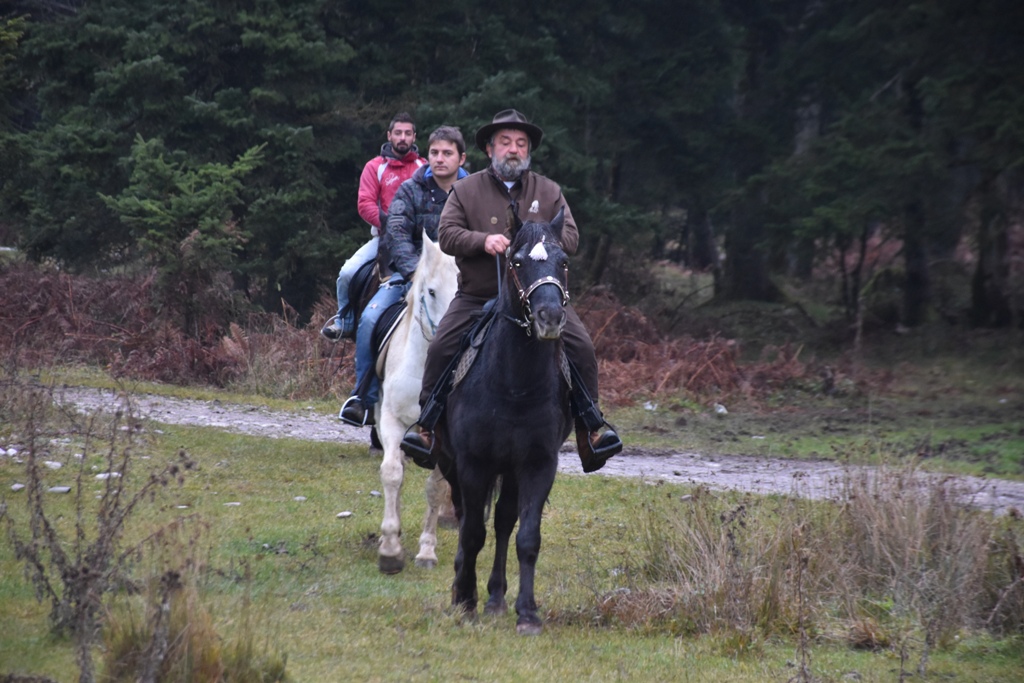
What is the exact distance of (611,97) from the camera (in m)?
25.2

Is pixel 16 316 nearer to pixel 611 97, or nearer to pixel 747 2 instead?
pixel 611 97

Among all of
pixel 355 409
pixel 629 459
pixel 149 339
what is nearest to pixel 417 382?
pixel 355 409

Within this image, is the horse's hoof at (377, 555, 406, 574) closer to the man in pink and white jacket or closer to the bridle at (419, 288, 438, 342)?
the bridle at (419, 288, 438, 342)

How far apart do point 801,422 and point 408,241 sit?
892 centimetres

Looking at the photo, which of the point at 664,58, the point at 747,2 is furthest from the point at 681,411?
the point at 747,2

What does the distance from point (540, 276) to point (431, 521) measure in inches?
127

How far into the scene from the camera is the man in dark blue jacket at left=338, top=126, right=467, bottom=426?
965cm

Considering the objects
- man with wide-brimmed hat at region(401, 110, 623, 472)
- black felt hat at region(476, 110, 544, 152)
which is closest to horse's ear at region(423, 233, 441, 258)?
man with wide-brimmed hat at region(401, 110, 623, 472)

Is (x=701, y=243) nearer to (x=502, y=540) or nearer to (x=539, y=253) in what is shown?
(x=502, y=540)

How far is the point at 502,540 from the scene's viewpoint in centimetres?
733

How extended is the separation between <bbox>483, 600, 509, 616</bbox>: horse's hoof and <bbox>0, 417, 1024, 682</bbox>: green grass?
11cm

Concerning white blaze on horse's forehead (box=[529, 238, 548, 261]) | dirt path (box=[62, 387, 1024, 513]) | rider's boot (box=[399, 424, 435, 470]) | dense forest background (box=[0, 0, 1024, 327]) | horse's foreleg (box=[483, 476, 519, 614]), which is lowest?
dirt path (box=[62, 387, 1024, 513])

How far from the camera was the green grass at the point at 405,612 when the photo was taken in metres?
6.02

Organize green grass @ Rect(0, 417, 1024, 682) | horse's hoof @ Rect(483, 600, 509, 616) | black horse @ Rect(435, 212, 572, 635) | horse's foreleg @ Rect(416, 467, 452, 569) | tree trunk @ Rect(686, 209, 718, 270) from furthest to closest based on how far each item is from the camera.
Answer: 1. tree trunk @ Rect(686, 209, 718, 270)
2. horse's foreleg @ Rect(416, 467, 452, 569)
3. horse's hoof @ Rect(483, 600, 509, 616)
4. black horse @ Rect(435, 212, 572, 635)
5. green grass @ Rect(0, 417, 1024, 682)
